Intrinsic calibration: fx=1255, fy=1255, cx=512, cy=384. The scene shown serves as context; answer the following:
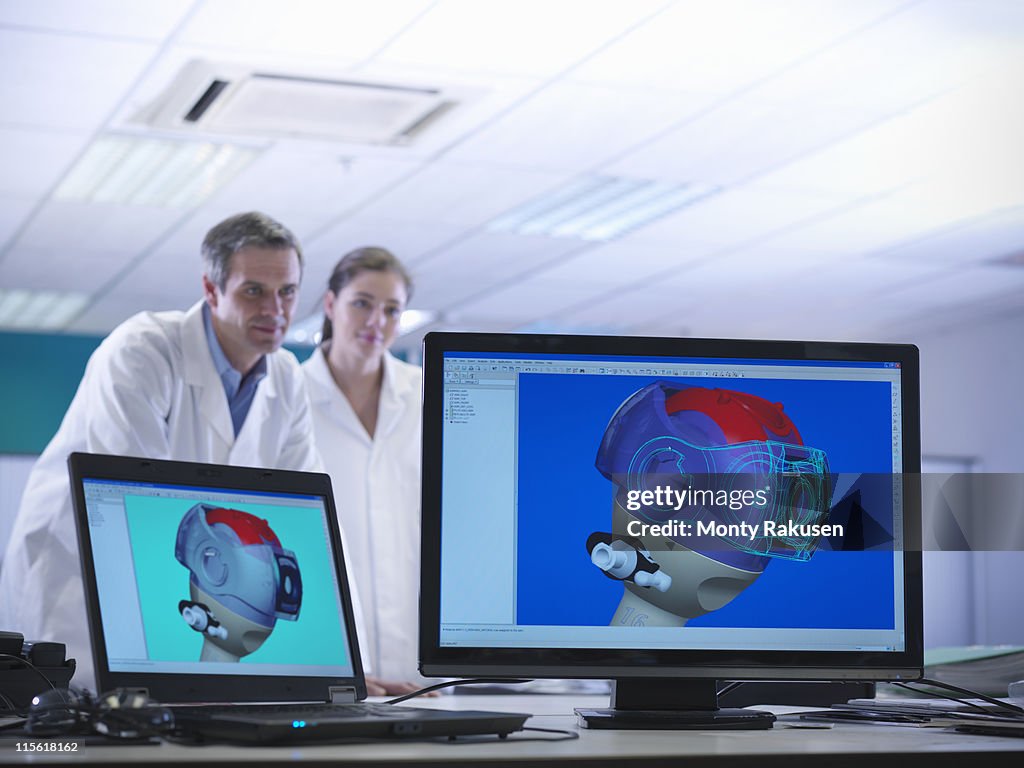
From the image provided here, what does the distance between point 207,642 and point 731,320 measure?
7147 millimetres

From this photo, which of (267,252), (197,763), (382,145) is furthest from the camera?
(382,145)

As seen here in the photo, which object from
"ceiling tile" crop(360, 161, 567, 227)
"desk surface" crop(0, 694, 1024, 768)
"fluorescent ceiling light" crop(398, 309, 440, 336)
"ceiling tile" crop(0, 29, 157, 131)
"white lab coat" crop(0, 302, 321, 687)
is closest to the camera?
"desk surface" crop(0, 694, 1024, 768)

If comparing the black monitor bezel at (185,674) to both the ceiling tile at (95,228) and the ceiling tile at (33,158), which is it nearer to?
the ceiling tile at (33,158)

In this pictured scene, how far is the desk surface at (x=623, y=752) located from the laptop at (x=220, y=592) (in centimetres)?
9

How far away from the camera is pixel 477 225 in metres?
6.03

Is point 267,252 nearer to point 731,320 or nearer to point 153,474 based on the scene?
point 153,474

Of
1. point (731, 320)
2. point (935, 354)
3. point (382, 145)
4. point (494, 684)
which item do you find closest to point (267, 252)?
point (494, 684)

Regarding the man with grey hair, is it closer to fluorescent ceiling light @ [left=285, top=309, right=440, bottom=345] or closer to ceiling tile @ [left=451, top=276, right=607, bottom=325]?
ceiling tile @ [left=451, top=276, right=607, bottom=325]

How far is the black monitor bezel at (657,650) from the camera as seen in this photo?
1254 millimetres

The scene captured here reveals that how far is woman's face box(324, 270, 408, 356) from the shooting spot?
2.71 meters

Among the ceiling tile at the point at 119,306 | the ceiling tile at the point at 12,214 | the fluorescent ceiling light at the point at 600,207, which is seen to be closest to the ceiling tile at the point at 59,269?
the ceiling tile at the point at 119,306

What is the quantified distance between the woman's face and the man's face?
39cm

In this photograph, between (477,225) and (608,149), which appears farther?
(477,225)

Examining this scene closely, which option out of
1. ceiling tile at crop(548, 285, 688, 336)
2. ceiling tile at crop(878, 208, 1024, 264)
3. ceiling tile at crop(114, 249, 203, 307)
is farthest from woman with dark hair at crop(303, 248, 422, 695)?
ceiling tile at crop(548, 285, 688, 336)
